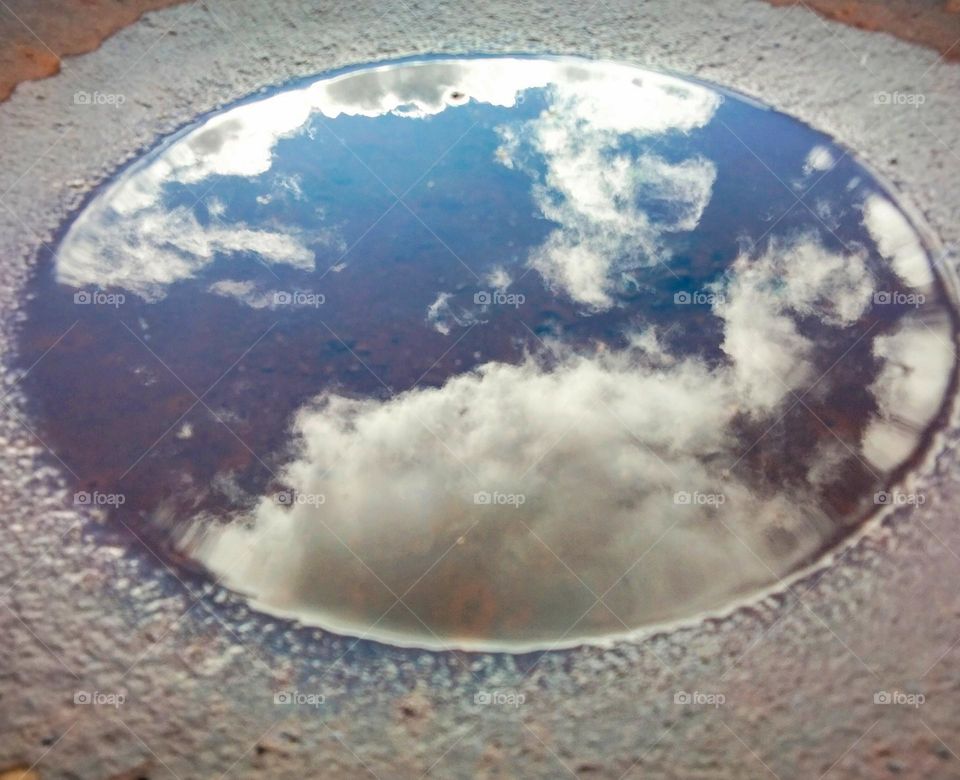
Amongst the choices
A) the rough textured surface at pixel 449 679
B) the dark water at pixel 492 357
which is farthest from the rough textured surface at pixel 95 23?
the rough textured surface at pixel 449 679

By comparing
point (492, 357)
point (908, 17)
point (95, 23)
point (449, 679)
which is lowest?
point (449, 679)

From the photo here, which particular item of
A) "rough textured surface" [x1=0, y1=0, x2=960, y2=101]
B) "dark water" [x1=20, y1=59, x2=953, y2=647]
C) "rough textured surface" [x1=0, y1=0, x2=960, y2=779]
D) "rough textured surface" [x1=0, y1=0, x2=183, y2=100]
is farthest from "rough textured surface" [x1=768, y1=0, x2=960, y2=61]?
"rough textured surface" [x1=0, y1=0, x2=183, y2=100]

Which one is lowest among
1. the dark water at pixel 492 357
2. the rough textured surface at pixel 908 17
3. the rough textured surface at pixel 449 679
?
the rough textured surface at pixel 449 679

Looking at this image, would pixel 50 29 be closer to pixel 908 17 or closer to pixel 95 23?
pixel 95 23

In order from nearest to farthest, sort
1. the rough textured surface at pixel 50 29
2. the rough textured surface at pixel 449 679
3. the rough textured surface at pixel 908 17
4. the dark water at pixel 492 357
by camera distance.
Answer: the rough textured surface at pixel 449 679 < the dark water at pixel 492 357 < the rough textured surface at pixel 50 29 < the rough textured surface at pixel 908 17

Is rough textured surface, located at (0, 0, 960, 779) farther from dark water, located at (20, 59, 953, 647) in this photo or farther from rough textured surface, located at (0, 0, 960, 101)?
rough textured surface, located at (0, 0, 960, 101)

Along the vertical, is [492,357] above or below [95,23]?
below

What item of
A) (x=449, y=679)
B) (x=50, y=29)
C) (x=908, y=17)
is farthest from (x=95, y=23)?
(x=908, y=17)

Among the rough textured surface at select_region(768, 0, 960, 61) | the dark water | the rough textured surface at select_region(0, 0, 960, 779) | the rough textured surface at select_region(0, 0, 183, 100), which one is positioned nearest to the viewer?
the rough textured surface at select_region(0, 0, 960, 779)

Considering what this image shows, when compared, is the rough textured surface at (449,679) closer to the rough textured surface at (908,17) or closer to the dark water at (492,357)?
the dark water at (492,357)

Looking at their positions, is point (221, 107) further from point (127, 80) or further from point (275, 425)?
point (275, 425)
